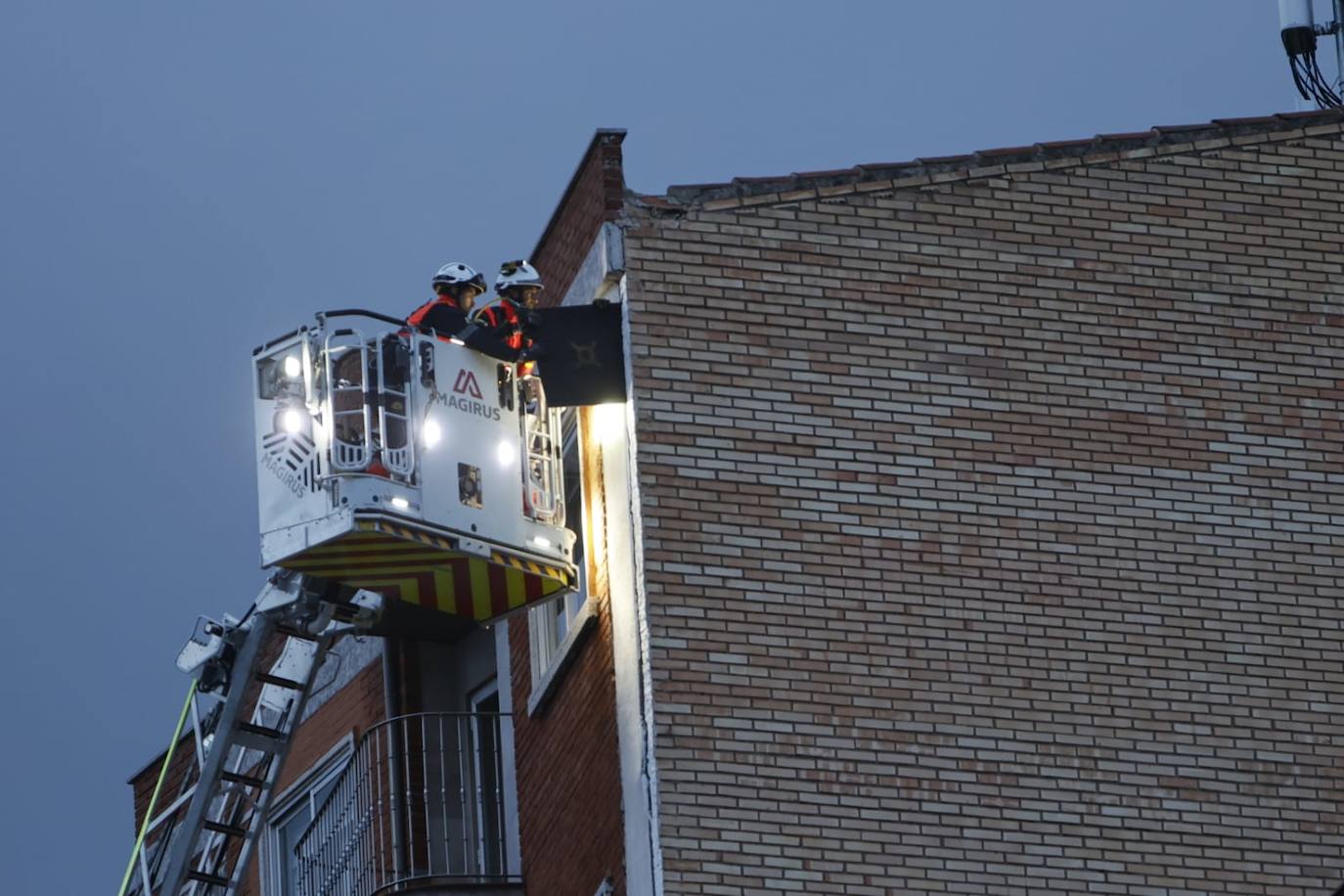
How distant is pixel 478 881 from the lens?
2000cm

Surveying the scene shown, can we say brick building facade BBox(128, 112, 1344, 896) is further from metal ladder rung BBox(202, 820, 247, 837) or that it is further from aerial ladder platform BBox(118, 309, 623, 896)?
metal ladder rung BBox(202, 820, 247, 837)

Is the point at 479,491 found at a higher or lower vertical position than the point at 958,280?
lower

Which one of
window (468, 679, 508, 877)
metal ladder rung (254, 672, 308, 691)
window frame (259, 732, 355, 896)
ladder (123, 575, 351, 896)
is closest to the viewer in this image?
ladder (123, 575, 351, 896)

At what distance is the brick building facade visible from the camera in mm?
17109

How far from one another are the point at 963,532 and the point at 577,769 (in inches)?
118

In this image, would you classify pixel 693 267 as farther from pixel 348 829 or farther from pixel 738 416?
pixel 348 829

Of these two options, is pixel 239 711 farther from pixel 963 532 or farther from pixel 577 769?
pixel 963 532

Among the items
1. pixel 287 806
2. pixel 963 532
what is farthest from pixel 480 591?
pixel 287 806

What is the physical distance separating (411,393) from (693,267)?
2005 mm

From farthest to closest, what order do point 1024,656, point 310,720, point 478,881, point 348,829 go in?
point 310,720 < point 348,829 < point 478,881 < point 1024,656

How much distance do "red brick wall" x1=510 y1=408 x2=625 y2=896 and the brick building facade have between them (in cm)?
4

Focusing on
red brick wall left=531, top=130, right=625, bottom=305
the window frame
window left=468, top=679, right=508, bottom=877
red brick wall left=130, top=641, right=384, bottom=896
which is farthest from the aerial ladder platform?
the window frame

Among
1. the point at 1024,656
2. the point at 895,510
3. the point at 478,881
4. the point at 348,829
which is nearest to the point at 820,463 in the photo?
the point at 895,510

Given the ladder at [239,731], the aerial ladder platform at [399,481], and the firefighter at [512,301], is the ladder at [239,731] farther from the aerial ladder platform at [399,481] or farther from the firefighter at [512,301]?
the firefighter at [512,301]
